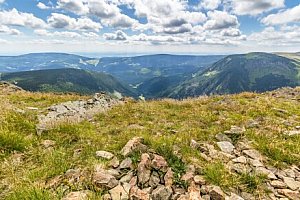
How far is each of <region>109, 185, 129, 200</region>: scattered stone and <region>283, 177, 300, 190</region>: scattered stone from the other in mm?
4414

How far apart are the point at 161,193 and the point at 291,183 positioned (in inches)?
147

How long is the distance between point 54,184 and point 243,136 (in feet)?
23.5

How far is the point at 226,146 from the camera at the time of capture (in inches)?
360

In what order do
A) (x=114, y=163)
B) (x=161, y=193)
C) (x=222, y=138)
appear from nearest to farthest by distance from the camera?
1. (x=161, y=193)
2. (x=114, y=163)
3. (x=222, y=138)

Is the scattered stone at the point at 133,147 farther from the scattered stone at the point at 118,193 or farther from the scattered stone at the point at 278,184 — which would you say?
the scattered stone at the point at 278,184

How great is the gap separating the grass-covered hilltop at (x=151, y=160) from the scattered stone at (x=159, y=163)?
26 millimetres

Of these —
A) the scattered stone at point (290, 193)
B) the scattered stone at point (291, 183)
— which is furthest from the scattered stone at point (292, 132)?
the scattered stone at point (290, 193)

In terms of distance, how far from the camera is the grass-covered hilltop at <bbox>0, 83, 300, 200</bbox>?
19.8 feet

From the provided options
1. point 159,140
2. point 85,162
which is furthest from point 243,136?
point 85,162

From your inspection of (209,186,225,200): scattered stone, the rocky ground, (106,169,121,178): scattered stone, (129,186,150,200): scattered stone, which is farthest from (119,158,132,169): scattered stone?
(209,186,225,200): scattered stone

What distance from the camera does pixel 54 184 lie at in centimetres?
598

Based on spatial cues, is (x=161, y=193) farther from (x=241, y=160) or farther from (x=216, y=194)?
(x=241, y=160)

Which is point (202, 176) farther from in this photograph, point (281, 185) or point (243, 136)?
point (243, 136)

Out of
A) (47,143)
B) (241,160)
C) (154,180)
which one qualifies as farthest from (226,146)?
(47,143)
